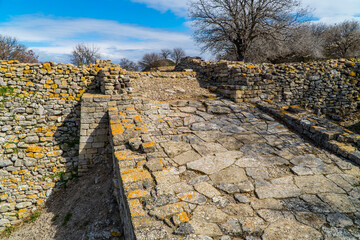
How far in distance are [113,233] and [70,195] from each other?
283 centimetres

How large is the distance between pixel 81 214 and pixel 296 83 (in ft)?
26.9

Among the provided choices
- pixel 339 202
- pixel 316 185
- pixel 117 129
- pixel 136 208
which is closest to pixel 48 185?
pixel 117 129

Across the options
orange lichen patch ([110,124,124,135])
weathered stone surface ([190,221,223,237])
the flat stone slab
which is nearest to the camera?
weathered stone surface ([190,221,223,237])

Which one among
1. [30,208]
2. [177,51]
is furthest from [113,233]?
[177,51]

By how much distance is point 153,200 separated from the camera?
2.64 meters

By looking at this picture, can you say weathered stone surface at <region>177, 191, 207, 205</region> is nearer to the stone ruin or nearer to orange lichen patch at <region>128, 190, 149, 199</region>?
the stone ruin

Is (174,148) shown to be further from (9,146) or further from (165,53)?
(165,53)

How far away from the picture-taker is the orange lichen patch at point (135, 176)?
300 centimetres

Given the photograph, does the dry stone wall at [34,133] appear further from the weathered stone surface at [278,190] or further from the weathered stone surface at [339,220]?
the weathered stone surface at [339,220]

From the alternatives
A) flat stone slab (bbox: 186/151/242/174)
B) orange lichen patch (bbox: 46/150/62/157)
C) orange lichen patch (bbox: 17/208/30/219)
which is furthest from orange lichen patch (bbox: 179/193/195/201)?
orange lichen patch (bbox: 17/208/30/219)

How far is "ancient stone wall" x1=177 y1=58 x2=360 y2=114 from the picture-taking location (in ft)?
23.0

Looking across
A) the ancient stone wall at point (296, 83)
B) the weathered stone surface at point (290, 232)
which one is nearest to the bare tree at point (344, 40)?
the ancient stone wall at point (296, 83)

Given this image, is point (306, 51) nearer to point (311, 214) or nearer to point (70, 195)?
point (311, 214)

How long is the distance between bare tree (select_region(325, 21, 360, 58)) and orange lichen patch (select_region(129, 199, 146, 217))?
25.6 m
